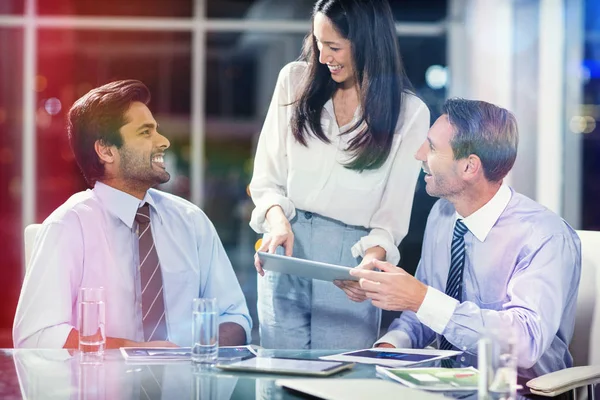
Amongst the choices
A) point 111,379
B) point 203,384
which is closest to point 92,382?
point 111,379

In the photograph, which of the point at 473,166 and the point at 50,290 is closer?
the point at 50,290

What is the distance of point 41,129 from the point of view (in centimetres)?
507

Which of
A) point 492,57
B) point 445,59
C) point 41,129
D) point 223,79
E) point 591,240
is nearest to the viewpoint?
point 591,240

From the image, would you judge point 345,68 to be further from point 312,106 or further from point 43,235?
point 43,235

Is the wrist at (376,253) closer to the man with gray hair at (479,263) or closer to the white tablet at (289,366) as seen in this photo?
the man with gray hair at (479,263)

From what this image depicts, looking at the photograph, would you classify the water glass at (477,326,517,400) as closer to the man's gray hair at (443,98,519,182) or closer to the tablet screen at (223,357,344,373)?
the tablet screen at (223,357,344,373)

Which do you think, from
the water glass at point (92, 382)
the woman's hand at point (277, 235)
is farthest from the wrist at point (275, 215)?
the water glass at point (92, 382)

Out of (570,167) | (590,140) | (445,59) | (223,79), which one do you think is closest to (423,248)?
(445,59)

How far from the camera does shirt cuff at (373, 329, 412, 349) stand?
8.39 feet

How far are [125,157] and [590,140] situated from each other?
3356mm

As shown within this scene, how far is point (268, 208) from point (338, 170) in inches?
10.7

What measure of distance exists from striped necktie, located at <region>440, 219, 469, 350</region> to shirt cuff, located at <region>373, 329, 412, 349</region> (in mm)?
232

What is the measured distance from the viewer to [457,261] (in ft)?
8.93

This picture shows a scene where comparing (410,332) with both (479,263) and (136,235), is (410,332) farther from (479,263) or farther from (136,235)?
(136,235)
